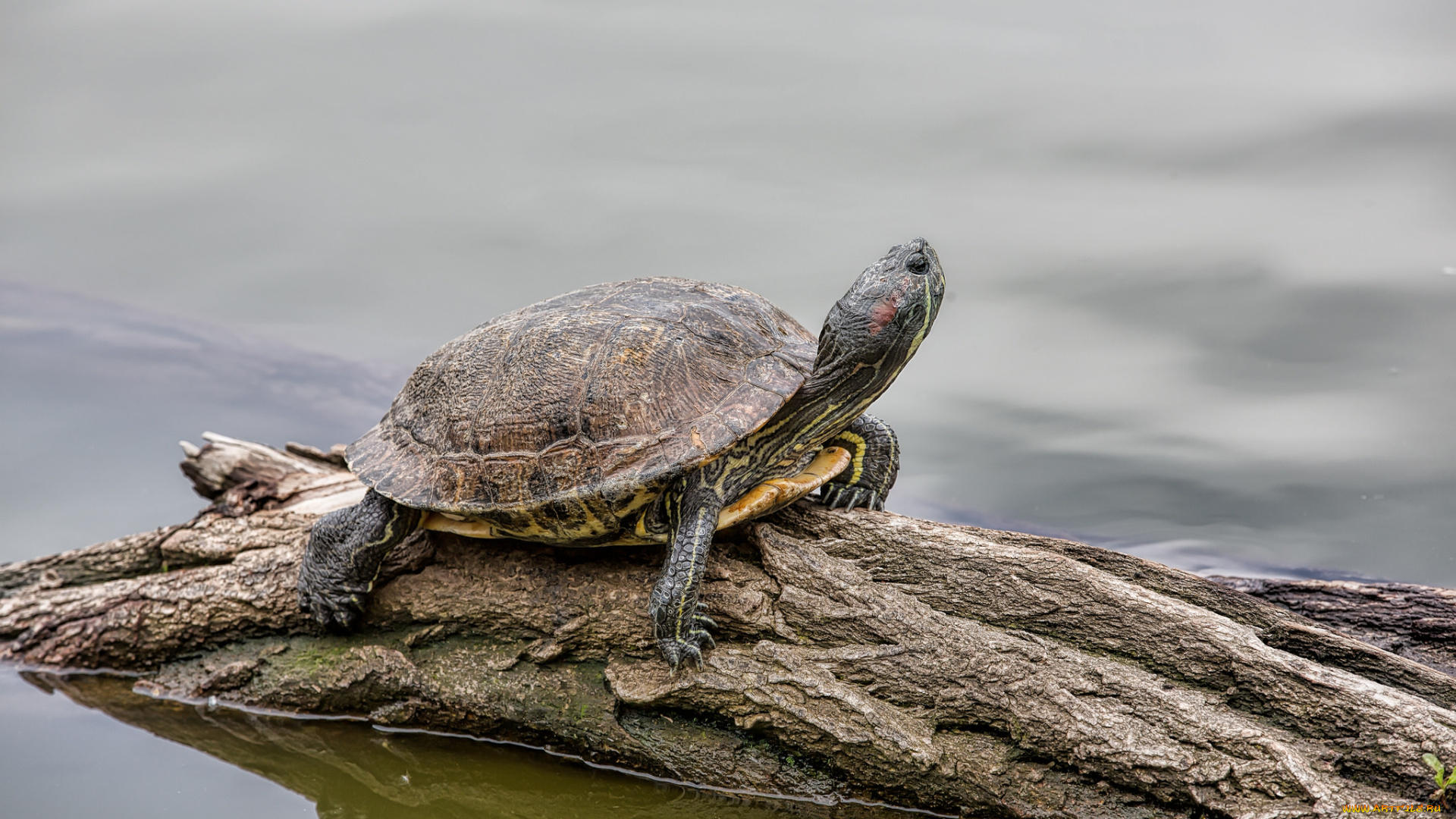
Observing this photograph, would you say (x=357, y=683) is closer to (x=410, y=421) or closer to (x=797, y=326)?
(x=410, y=421)

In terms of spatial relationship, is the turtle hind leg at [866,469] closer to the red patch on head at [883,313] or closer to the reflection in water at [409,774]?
the red patch on head at [883,313]

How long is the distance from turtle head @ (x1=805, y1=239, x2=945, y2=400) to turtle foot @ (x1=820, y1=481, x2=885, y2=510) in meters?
0.90

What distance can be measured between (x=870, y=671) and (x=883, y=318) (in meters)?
1.84

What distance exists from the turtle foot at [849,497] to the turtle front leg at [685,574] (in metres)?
0.94

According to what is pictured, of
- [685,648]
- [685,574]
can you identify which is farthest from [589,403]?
[685,648]

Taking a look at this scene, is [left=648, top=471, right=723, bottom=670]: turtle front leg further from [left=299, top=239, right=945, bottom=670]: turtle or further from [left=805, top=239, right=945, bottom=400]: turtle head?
[left=805, top=239, right=945, bottom=400]: turtle head

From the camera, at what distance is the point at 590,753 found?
205 inches

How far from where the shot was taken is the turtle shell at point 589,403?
477 cm

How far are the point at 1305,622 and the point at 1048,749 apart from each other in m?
1.64

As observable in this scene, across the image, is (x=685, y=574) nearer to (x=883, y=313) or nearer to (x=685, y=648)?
(x=685, y=648)

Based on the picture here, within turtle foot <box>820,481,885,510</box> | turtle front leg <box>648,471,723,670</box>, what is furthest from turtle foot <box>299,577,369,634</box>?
turtle foot <box>820,481,885,510</box>

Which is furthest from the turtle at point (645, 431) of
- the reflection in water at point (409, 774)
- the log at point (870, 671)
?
the reflection in water at point (409, 774)

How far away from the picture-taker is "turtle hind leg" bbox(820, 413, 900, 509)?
5543 millimetres

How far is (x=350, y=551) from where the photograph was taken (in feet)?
17.7
